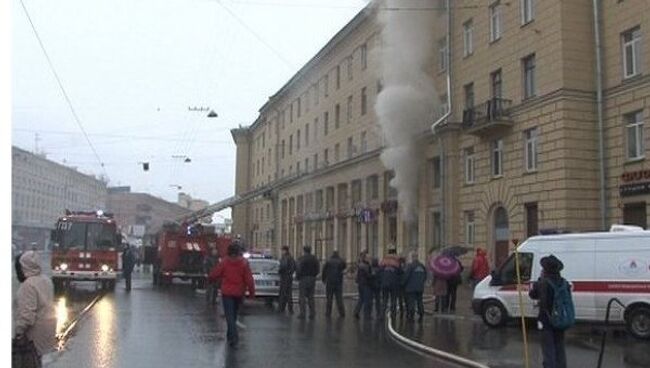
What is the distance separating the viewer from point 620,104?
90.9ft

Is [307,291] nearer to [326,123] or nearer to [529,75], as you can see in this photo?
[529,75]

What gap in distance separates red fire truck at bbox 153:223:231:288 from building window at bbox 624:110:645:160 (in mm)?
17111

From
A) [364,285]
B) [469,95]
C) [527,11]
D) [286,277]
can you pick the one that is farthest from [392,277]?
[469,95]

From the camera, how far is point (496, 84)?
34.3 metres

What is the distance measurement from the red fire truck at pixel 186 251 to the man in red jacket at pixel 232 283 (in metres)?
20.5

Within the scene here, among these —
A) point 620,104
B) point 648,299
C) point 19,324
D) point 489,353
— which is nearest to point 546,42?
point 620,104

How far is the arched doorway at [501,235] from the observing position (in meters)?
32.8

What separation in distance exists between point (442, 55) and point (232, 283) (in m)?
29.1

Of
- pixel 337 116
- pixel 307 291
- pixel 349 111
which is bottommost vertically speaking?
pixel 307 291

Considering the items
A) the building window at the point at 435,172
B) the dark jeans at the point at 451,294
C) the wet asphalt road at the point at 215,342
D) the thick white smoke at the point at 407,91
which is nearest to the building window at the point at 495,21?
the thick white smoke at the point at 407,91

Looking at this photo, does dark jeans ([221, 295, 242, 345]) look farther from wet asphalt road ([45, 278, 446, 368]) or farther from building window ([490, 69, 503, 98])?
building window ([490, 69, 503, 98])

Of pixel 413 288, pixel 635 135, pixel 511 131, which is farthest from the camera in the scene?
pixel 511 131

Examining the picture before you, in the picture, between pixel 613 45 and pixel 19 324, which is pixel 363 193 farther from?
pixel 19 324

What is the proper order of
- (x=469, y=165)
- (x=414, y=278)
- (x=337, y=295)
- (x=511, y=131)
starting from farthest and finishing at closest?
(x=469, y=165) → (x=511, y=131) → (x=337, y=295) → (x=414, y=278)
